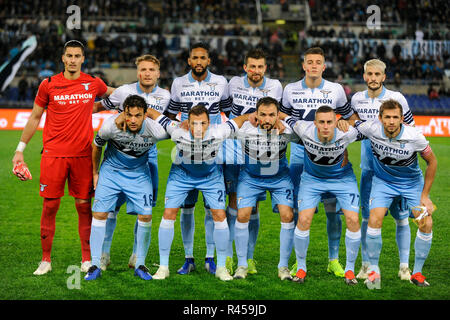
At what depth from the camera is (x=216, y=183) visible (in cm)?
603

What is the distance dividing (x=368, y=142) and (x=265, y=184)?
130 centimetres

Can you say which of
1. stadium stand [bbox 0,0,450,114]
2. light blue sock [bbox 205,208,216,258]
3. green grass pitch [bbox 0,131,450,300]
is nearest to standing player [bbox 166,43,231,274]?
light blue sock [bbox 205,208,216,258]

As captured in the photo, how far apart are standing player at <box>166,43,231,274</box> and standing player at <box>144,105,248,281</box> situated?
33 cm

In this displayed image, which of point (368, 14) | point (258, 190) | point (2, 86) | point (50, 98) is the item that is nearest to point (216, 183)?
point (258, 190)

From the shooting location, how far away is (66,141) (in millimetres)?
6039

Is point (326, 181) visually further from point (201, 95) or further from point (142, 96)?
point (142, 96)

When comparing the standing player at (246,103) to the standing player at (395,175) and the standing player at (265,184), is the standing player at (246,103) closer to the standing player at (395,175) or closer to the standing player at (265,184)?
the standing player at (265,184)

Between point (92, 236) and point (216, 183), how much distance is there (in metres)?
1.36

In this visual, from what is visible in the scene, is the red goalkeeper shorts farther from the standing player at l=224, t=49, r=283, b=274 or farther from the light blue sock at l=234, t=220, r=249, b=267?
the light blue sock at l=234, t=220, r=249, b=267

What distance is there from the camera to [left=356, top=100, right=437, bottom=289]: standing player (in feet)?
18.6

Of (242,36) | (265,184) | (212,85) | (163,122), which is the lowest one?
(265,184)

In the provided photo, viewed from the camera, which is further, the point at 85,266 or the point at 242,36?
the point at 242,36

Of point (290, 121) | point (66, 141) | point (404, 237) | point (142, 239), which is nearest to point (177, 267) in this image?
point (142, 239)

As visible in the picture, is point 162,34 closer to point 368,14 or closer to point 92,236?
point 368,14
